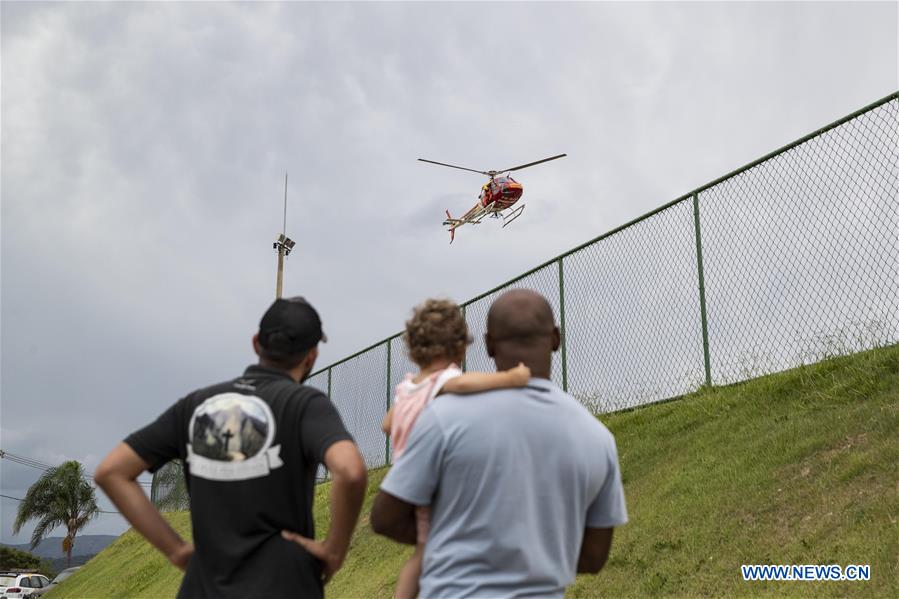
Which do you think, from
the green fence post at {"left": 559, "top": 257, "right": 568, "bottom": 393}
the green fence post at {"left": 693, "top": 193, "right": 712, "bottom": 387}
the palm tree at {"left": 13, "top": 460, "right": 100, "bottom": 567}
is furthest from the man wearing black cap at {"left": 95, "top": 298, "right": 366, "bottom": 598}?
the palm tree at {"left": 13, "top": 460, "right": 100, "bottom": 567}

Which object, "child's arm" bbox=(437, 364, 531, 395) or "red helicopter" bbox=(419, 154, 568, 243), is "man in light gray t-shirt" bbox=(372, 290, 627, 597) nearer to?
"child's arm" bbox=(437, 364, 531, 395)

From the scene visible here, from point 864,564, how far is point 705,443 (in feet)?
9.16

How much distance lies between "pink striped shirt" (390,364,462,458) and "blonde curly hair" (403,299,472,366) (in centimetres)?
6

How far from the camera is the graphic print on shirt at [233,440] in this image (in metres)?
2.40

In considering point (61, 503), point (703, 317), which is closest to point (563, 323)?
point (703, 317)

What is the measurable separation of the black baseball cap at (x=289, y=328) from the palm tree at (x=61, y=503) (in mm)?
55059

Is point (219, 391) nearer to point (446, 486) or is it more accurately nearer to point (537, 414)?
point (446, 486)

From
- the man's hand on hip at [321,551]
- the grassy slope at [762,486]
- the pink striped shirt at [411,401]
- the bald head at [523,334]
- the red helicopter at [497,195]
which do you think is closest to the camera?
the bald head at [523,334]

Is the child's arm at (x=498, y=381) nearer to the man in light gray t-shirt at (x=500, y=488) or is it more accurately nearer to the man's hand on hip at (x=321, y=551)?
the man in light gray t-shirt at (x=500, y=488)

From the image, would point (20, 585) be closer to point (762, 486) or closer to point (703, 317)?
point (703, 317)

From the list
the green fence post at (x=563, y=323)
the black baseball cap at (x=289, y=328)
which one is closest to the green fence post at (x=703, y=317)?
the green fence post at (x=563, y=323)

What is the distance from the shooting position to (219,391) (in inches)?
99.7

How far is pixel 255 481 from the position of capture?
2.38m

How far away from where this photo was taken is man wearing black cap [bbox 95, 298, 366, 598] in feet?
7.76
